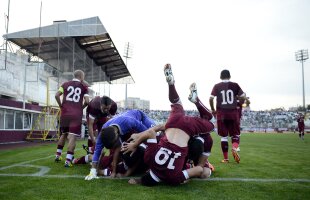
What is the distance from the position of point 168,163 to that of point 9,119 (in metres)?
15.1

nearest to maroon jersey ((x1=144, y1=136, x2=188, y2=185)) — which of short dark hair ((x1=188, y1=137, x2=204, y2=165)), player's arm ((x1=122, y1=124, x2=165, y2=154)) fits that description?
player's arm ((x1=122, y1=124, x2=165, y2=154))

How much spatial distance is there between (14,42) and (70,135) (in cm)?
1851

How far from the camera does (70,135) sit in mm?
6391

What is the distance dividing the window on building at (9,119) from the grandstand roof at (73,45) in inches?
179

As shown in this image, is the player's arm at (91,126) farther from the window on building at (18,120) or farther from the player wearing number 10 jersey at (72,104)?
the window on building at (18,120)

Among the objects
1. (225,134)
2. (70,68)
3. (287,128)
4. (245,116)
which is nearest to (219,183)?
(225,134)

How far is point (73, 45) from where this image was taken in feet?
71.6

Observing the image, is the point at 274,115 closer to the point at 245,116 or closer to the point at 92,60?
the point at 245,116

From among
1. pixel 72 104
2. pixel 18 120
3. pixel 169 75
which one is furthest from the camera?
pixel 18 120

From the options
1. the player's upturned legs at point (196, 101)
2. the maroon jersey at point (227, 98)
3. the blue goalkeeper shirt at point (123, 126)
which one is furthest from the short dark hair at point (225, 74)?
the blue goalkeeper shirt at point (123, 126)

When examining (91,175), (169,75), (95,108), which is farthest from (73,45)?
(91,175)

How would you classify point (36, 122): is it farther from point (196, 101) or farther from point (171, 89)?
point (171, 89)

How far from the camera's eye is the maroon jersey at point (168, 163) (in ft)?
13.1

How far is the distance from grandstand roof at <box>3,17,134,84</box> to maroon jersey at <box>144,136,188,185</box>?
45.6ft
